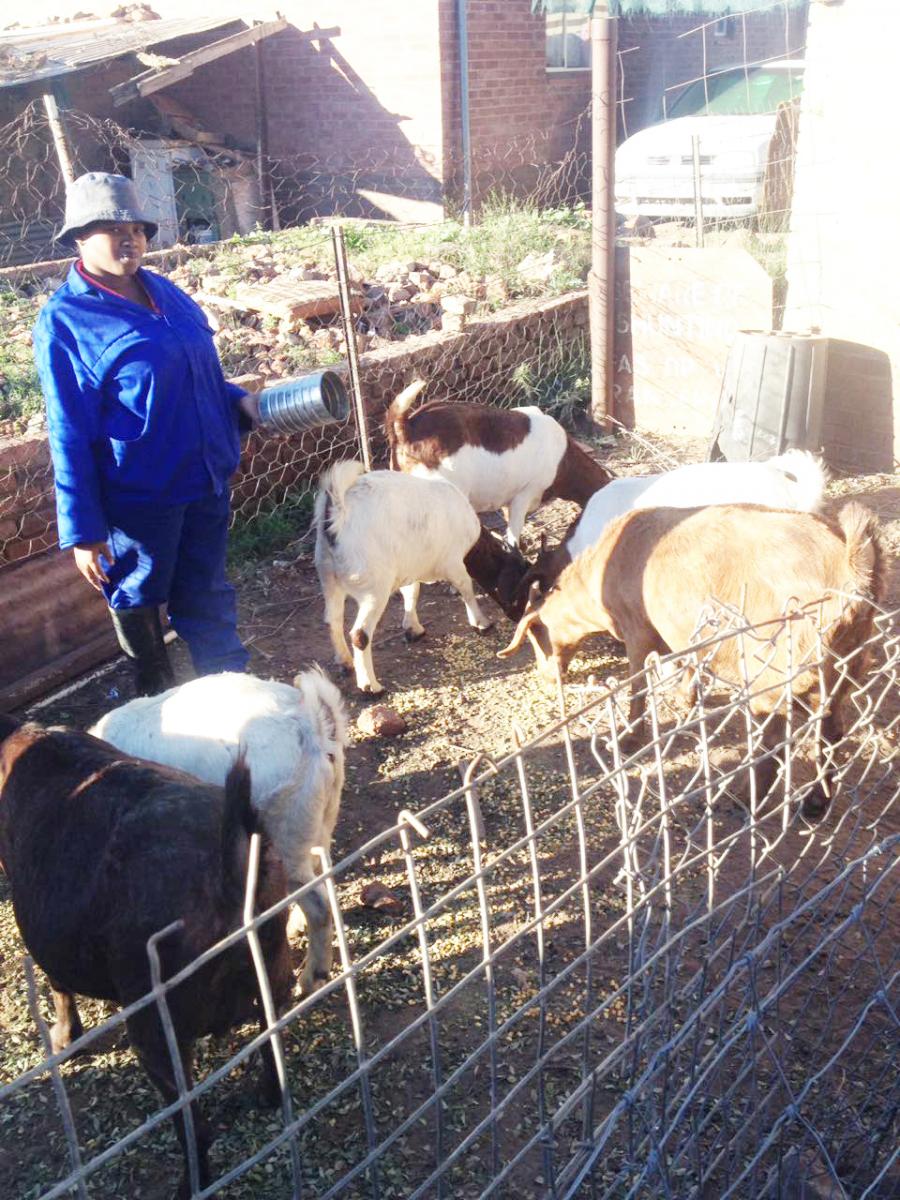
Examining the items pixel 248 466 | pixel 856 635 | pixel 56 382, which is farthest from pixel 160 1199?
pixel 248 466

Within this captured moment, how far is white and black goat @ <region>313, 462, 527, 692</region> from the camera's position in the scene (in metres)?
5.04

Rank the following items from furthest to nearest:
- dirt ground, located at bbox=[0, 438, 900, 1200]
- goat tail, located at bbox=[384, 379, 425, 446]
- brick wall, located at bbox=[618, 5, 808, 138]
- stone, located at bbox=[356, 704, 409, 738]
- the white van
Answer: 1. brick wall, located at bbox=[618, 5, 808, 138]
2. the white van
3. goat tail, located at bbox=[384, 379, 425, 446]
4. stone, located at bbox=[356, 704, 409, 738]
5. dirt ground, located at bbox=[0, 438, 900, 1200]

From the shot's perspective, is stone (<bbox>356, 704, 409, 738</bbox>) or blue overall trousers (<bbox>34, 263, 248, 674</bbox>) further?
stone (<bbox>356, 704, 409, 738</bbox>)

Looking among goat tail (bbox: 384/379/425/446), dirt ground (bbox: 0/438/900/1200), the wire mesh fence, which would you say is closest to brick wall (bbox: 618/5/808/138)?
the wire mesh fence

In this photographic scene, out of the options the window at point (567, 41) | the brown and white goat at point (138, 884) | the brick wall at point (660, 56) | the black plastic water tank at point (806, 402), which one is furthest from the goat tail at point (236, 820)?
the brick wall at point (660, 56)

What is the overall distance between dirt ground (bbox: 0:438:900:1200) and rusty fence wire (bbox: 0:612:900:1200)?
17mm

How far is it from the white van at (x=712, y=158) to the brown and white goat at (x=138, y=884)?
9.21 metres

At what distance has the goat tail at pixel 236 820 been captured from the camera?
246 cm

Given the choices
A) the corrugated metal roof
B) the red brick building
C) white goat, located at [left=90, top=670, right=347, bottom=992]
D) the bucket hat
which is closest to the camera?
white goat, located at [left=90, top=670, right=347, bottom=992]

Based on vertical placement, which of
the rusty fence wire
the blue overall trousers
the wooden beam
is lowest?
the rusty fence wire

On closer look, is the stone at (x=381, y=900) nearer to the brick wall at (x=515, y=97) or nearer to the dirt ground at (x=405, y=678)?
the dirt ground at (x=405, y=678)

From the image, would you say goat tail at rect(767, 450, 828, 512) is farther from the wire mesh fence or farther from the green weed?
the green weed

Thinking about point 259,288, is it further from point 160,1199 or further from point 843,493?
point 160,1199

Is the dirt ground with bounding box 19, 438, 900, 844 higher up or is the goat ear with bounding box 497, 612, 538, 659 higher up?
the goat ear with bounding box 497, 612, 538, 659
